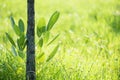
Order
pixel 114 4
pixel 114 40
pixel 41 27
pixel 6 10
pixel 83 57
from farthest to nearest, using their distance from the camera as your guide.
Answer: pixel 114 4
pixel 6 10
pixel 114 40
pixel 83 57
pixel 41 27

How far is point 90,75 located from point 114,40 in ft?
5.58

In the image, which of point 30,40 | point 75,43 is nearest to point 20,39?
point 30,40

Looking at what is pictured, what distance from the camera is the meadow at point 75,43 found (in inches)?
117

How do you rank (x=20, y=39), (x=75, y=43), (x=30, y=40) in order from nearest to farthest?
(x=30, y=40) < (x=20, y=39) < (x=75, y=43)

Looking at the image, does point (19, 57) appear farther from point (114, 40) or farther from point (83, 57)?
point (114, 40)

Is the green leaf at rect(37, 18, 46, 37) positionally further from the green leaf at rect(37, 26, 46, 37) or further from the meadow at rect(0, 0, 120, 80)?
the meadow at rect(0, 0, 120, 80)

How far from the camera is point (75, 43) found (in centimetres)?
446

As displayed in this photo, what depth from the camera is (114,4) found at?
24.2 ft

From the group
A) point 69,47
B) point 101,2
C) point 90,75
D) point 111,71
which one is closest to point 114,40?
point 69,47

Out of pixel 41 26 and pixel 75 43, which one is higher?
pixel 75 43

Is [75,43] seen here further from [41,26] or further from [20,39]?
[20,39]

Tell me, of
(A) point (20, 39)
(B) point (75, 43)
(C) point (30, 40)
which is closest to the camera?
(C) point (30, 40)

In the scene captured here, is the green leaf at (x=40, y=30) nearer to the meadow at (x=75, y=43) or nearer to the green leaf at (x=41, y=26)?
the green leaf at (x=41, y=26)

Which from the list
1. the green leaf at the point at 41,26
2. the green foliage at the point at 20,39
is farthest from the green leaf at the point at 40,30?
the green foliage at the point at 20,39
